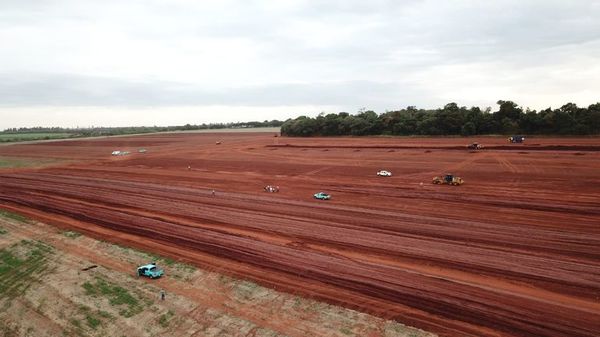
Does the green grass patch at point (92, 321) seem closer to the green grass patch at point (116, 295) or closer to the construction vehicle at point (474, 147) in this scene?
the green grass patch at point (116, 295)

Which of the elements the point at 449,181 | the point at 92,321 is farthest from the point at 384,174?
the point at 92,321

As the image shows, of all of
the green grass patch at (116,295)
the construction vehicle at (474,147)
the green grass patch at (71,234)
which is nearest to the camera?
the green grass patch at (116,295)

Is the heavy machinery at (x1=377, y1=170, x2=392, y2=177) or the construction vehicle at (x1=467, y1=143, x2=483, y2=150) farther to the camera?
the construction vehicle at (x1=467, y1=143, x2=483, y2=150)

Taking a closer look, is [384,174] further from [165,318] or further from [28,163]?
[28,163]

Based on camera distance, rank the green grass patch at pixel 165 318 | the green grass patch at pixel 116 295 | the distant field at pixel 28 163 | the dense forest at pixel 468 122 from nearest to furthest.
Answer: the green grass patch at pixel 165 318 → the green grass patch at pixel 116 295 → the dense forest at pixel 468 122 → the distant field at pixel 28 163

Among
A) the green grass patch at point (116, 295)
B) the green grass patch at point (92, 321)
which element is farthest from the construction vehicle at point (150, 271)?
the green grass patch at point (92, 321)

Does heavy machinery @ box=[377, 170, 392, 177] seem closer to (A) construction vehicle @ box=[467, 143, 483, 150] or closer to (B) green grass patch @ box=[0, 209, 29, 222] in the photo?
(A) construction vehicle @ box=[467, 143, 483, 150]

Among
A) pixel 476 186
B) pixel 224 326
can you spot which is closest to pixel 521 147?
pixel 476 186

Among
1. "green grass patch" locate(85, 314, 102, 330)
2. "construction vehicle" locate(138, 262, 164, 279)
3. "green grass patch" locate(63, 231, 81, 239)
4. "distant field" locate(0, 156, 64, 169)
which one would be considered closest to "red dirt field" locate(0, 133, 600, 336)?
"green grass patch" locate(63, 231, 81, 239)
